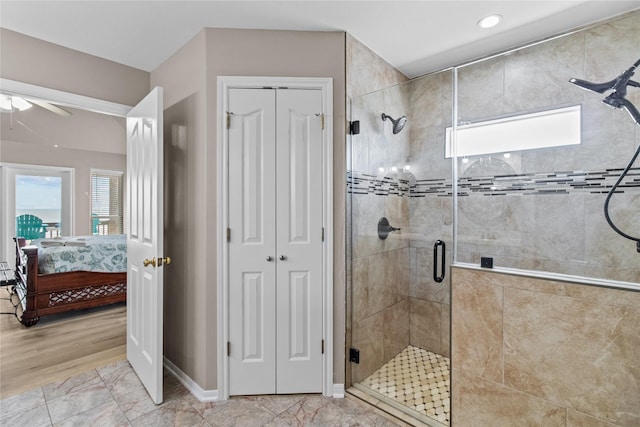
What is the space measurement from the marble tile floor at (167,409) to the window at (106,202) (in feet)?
16.0

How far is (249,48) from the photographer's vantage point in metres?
2.11

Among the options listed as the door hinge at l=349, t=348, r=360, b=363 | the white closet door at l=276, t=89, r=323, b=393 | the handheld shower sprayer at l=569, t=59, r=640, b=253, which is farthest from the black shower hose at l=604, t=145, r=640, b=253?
the door hinge at l=349, t=348, r=360, b=363

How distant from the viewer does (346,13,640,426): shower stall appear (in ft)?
5.04

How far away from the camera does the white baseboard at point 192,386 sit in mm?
2105

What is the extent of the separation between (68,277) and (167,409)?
2669 millimetres

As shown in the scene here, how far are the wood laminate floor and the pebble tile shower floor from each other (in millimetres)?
2248

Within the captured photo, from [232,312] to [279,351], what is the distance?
419 millimetres

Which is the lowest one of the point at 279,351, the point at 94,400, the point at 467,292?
the point at 94,400

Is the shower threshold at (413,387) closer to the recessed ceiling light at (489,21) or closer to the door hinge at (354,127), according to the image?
the door hinge at (354,127)

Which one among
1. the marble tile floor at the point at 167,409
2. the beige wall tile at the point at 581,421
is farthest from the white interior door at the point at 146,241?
the beige wall tile at the point at 581,421

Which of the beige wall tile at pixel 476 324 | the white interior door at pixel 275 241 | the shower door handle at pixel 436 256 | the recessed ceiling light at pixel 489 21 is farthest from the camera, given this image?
the shower door handle at pixel 436 256

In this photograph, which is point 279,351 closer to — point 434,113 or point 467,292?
point 467,292

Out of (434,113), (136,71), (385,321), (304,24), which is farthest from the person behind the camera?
(136,71)

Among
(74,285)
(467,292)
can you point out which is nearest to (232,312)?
(467,292)
